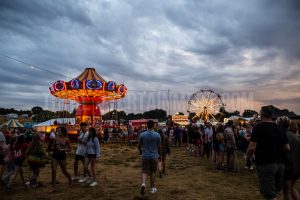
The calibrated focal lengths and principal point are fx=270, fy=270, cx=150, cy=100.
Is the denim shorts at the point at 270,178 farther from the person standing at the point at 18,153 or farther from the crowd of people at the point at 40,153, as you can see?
the person standing at the point at 18,153

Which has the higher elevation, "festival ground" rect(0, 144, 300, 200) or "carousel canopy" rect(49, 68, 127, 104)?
"carousel canopy" rect(49, 68, 127, 104)

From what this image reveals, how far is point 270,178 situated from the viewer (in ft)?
12.7

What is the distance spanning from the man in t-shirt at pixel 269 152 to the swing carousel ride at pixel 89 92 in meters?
24.7

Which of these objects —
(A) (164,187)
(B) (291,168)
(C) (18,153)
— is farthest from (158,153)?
(C) (18,153)

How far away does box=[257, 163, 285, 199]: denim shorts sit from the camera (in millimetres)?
3804

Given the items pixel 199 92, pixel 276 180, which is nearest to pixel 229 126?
pixel 276 180

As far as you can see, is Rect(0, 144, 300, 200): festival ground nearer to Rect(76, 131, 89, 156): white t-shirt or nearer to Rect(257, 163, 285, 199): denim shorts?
Rect(76, 131, 89, 156): white t-shirt

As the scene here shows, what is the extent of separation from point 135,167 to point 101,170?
Result: 1.47 metres

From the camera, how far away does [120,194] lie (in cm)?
659

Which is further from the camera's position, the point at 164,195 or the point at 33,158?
the point at 33,158

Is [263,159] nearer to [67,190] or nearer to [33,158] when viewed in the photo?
[67,190]

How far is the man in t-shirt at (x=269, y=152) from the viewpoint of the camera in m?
3.88

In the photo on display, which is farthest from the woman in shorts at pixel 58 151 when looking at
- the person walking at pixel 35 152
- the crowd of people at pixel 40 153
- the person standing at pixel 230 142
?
the person standing at pixel 230 142

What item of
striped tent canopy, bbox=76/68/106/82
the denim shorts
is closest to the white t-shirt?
the denim shorts
